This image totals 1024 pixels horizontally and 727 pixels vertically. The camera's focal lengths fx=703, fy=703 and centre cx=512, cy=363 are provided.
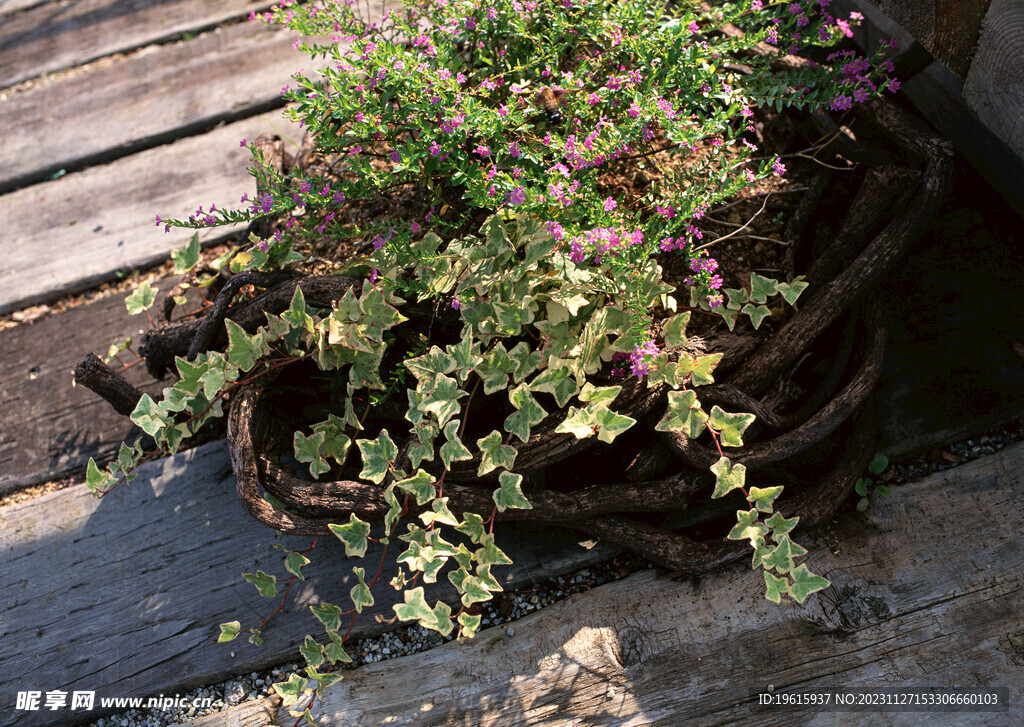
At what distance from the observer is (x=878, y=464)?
1602 mm

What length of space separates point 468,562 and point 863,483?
3.00ft

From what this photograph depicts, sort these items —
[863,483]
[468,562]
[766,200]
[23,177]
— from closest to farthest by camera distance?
[468,562] < [863,483] < [766,200] < [23,177]

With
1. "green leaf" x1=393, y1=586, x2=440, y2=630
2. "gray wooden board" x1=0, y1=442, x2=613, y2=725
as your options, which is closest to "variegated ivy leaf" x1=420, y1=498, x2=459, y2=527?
"green leaf" x1=393, y1=586, x2=440, y2=630

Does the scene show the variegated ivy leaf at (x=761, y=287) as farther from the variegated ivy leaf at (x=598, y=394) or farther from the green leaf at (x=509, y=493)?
the green leaf at (x=509, y=493)

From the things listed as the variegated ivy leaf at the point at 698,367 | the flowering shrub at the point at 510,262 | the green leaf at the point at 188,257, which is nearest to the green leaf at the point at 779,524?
the flowering shrub at the point at 510,262

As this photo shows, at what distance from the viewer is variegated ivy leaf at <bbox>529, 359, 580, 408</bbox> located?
52.7 inches

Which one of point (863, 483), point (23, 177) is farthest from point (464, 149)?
point (23, 177)

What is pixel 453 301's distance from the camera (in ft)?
4.64

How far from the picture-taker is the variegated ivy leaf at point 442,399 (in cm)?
129

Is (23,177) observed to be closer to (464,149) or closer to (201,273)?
(201,273)

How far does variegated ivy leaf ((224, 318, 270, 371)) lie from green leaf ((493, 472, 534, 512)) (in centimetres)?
57

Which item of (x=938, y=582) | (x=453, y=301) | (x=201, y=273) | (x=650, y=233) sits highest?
(x=650, y=233)

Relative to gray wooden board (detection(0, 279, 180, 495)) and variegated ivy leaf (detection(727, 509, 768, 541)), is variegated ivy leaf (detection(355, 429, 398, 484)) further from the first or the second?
gray wooden board (detection(0, 279, 180, 495))

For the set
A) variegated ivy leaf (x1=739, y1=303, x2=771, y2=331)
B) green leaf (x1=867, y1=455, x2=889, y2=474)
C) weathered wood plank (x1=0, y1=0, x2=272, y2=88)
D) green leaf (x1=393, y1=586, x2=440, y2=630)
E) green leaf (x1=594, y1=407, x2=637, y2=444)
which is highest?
weathered wood plank (x1=0, y1=0, x2=272, y2=88)
